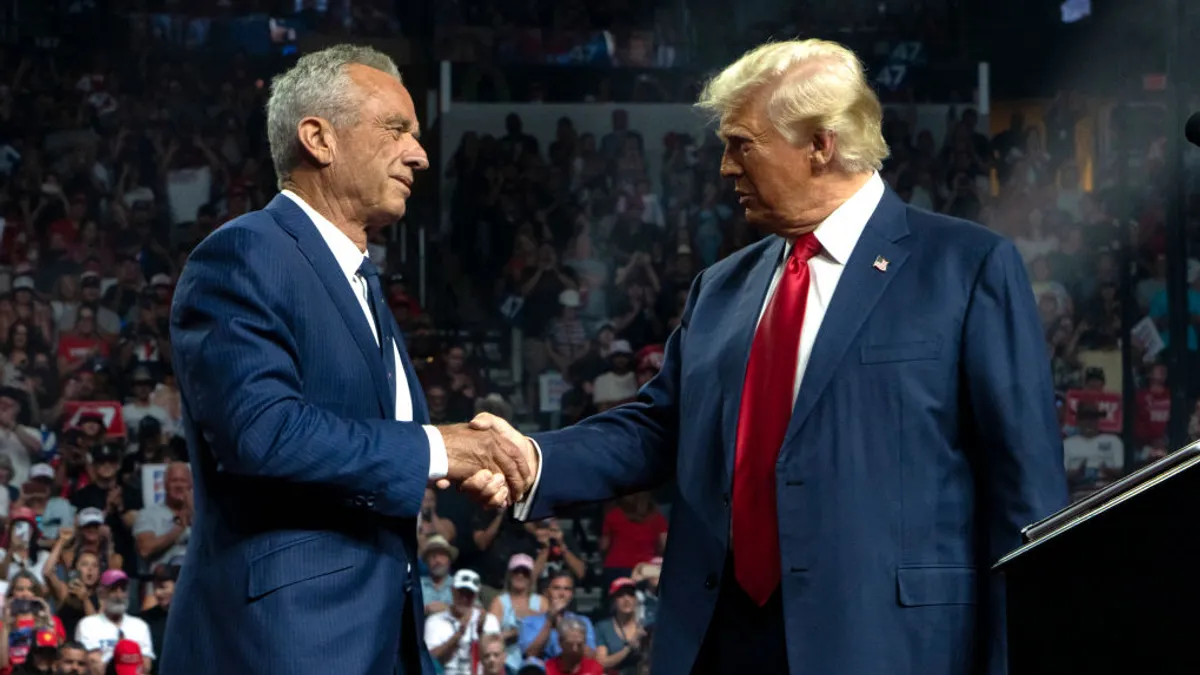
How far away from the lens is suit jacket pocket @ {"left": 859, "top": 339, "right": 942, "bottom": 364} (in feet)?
7.37

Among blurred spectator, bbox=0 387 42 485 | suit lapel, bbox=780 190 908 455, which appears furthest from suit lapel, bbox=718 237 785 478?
blurred spectator, bbox=0 387 42 485

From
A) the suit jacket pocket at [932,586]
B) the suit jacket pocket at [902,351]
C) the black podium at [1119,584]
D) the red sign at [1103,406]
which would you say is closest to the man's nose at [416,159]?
the suit jacket pocket at [902,351]

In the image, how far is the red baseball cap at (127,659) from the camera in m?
6.12

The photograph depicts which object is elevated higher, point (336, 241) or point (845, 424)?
point (336, 241)

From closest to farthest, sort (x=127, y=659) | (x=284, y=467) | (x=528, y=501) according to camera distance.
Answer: (x=284, y=467) → (x=528, y=501) → (x=127, y=659)

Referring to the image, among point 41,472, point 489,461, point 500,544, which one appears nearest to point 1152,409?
point 500,544

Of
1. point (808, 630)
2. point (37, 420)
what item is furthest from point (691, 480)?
point (37, 420)

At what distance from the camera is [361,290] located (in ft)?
7.79

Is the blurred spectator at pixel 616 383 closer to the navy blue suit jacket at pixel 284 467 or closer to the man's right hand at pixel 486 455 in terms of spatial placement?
the man's right hand at pixel 486 455

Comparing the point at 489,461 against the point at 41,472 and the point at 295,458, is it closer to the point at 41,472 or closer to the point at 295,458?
the point at 295,458

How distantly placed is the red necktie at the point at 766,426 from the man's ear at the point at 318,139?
692 millimetres

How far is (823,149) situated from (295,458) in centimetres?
91

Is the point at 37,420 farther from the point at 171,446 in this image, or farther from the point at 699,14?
the point at 699,14

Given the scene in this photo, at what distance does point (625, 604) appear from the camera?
21.7 feet
